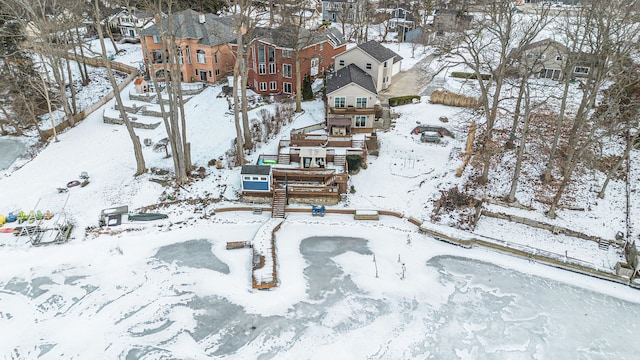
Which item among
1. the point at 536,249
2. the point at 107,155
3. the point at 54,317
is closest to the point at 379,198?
the point at 536,249

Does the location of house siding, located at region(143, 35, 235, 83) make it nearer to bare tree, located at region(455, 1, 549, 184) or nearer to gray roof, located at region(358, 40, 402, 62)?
gray roof, located at region(358, 40, 402, 62)

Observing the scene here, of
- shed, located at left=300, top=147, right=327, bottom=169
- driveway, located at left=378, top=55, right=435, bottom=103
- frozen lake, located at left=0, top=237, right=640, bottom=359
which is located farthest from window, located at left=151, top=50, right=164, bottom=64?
frozen lake, located at left=0, top=237, right=640, bottom=359

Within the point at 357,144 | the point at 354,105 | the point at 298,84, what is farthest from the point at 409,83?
the point at 357,144

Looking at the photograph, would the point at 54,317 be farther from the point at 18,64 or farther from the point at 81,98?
the point at 81,98

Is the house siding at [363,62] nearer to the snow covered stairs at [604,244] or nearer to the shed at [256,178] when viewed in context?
the shed at [256,178]

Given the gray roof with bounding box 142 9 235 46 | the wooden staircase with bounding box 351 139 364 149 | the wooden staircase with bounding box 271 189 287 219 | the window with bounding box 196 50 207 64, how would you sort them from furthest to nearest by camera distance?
the window with bounding box 196 50 207 64
the gray roof with bounding box 142 9 235 46
the wooden staircase with bounding box 351 139 364 149
the wooden staircase with bounding box 271 189 287 219
